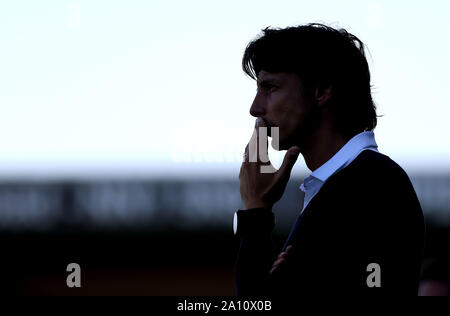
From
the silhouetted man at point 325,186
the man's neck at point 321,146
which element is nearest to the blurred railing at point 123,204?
the silhouetted man at point 325,186

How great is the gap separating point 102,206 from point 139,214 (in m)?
1.04

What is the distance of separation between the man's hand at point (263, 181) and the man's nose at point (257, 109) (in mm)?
34

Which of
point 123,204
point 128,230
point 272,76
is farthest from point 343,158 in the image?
point 123,204

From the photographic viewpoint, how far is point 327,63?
3.75m

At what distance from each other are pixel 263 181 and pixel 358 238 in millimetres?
657

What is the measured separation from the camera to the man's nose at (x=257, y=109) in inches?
142

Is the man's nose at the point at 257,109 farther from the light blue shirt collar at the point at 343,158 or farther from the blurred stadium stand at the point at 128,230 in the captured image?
the blurred stadium stand at the point at 128,230

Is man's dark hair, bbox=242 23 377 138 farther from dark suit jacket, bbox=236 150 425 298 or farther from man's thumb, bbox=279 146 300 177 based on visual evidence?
dark suit jacket, bbox=236 150 425 298

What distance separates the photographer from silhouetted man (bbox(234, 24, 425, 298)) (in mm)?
3041

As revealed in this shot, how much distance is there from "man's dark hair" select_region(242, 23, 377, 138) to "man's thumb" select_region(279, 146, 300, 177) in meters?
0.23

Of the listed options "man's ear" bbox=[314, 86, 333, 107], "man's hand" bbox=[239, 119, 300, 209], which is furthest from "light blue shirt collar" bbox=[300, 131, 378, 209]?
"man's ear" bbox=[314, 86, 333, 107]

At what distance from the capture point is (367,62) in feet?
13.0
